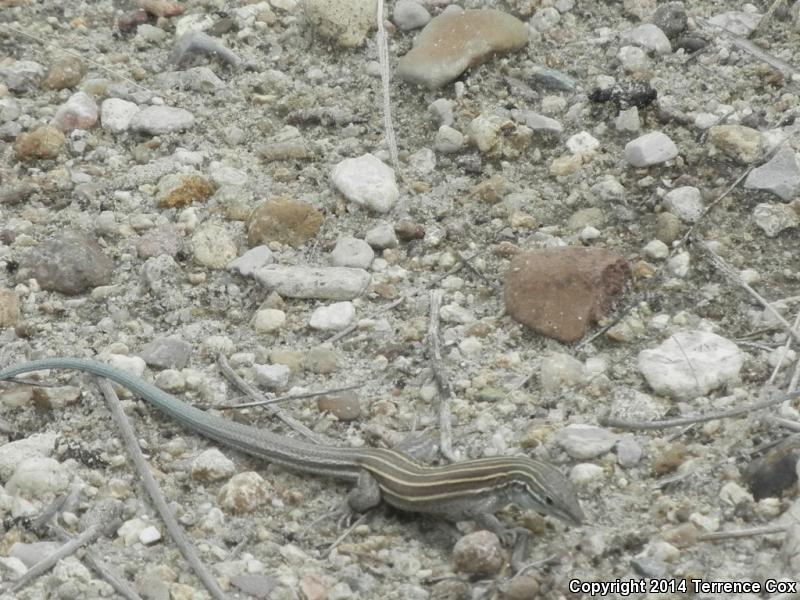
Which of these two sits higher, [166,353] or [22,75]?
[22,75]

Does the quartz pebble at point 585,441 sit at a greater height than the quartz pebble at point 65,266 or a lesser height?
greater

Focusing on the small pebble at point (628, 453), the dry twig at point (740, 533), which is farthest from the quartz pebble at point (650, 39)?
the dry twig at point (740, 533)

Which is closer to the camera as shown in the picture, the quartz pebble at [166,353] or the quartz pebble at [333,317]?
the quartz pebble at [166,353]

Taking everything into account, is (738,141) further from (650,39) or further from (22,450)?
(22,450)

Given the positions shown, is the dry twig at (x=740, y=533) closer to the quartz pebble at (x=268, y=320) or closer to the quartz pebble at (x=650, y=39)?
the quartz pebble at (x=268, y=320)

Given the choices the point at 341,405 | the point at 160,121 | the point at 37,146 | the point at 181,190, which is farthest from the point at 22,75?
the point at 341,405

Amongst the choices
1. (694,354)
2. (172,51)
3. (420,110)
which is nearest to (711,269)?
(694,354)

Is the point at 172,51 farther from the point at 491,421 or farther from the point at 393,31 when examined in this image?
the point at 491,421
